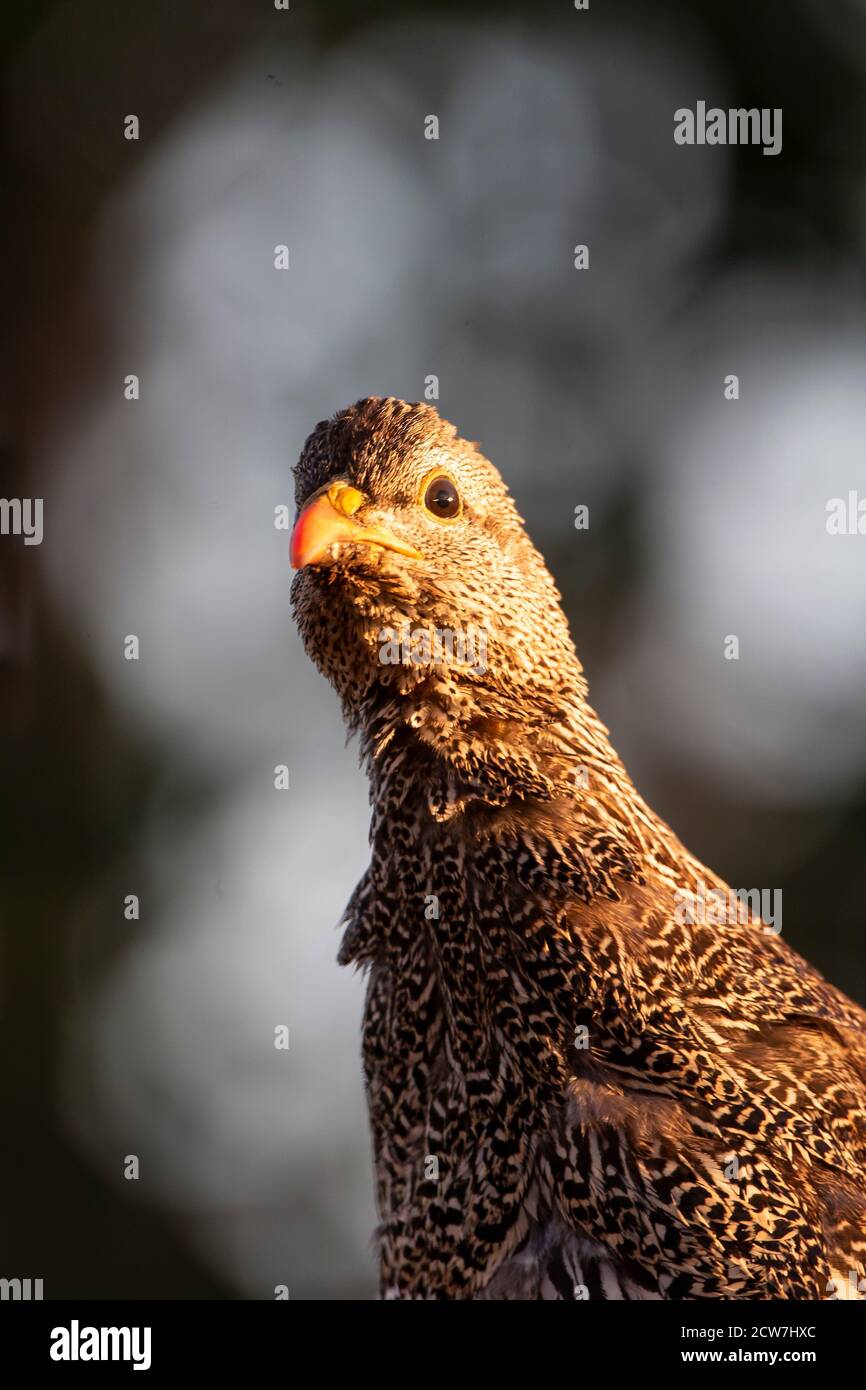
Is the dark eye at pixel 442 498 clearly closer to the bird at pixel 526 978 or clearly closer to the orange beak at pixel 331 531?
the bird at pixel 526 978

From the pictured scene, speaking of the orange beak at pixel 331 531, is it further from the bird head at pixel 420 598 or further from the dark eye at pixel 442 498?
the dark eye at pixel 442 498

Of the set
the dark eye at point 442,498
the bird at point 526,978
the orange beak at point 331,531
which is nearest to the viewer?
the bird at point 526,978

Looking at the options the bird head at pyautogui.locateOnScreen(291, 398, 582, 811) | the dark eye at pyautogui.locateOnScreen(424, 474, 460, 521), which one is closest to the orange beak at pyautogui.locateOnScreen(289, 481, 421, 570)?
the bird head at pyautogui.locateOnScreen(291, 398, 582, 811)

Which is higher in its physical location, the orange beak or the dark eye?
the dark eye

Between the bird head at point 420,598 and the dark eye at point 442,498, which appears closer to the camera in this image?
the bird head at point 420,598

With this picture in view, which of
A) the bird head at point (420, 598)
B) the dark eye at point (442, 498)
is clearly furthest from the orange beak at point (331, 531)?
the dark eye at point (442, 498)

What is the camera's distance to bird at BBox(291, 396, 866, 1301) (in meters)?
3.44

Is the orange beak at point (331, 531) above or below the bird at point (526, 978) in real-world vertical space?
above

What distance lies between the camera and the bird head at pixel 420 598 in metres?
3.87

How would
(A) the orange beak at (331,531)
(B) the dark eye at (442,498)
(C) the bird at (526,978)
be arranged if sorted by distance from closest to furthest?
(C) the bird at (526,978), (A) the orange beak at (331,531), (B) the dark eye at (442,498)

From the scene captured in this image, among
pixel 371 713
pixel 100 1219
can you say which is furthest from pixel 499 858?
pixel 100 1219

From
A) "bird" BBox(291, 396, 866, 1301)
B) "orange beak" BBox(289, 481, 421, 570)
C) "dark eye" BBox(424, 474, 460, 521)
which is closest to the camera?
"bird" BBox(291, 396, 866, 1301)

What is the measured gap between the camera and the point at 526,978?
3660 millimetres

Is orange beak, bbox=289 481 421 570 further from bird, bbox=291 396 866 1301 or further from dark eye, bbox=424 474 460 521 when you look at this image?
dark eye, bbox=424 474 460 521
